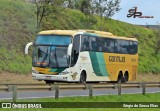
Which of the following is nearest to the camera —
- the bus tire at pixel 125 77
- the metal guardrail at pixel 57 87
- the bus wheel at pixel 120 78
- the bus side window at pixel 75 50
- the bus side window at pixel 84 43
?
the metal guardrail at pixel 57 87

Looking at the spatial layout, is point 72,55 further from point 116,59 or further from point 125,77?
point 125,77

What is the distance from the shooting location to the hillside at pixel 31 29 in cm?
4272

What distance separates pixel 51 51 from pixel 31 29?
17426 mm

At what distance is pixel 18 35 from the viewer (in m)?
46.4

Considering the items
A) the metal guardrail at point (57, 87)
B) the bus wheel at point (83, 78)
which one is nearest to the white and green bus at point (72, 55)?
the bus wheel at point (83, 78)

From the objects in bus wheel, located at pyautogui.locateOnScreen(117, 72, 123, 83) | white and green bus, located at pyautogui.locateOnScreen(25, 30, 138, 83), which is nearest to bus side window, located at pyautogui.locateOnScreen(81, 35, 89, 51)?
white and green bus, located at pyautogui.locateOnScreen(25, 30, 138, 83)

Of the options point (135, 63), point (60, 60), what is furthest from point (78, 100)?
point (135, 63)

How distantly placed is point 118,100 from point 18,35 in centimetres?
2186

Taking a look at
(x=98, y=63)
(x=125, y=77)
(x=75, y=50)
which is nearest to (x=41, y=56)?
(x=75, y=50)

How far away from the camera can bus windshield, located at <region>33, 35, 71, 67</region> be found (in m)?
31.8

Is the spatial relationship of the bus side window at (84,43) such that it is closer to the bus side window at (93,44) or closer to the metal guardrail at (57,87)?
the bus side window at (93,44)

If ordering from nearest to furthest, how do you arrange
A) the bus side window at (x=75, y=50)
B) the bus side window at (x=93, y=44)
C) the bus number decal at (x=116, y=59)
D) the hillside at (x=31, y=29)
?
the bus side window at (x=75, y=50), the bus side window at (x=93, y=44), the bus number decal at (x=116, y=59), the hillside at (x=31, y=29)

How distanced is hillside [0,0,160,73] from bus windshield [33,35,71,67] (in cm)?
824

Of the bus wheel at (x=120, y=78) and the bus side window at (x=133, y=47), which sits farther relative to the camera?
the bus side window at (x=133, y=47)
